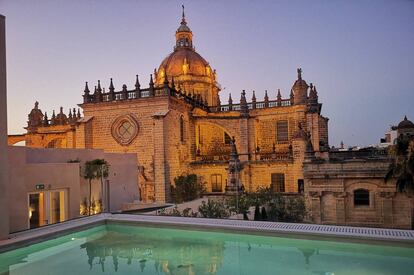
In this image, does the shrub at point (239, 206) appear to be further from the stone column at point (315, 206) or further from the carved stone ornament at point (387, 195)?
the carved stone ornament at point (387, 195)

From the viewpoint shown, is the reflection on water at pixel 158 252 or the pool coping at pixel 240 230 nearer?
the reflection on water at pixel 158 252

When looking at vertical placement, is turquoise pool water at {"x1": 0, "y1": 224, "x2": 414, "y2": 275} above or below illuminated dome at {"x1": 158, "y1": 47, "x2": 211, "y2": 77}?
below

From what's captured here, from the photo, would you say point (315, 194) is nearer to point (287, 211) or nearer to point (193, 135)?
point (287, 211)

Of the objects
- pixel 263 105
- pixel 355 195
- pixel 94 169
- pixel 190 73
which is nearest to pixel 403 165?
pixel 355 195

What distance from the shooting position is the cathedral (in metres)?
25.2

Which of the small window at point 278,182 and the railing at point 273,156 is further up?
the railing at point 273,156

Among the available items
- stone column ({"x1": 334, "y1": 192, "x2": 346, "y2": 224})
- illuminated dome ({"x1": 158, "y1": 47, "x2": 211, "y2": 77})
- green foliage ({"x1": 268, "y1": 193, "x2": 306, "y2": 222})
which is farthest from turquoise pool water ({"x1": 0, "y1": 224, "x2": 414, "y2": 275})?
illuminated dome ({"x1": 158, "y1": 47, "x2": 211, "y2": 77})

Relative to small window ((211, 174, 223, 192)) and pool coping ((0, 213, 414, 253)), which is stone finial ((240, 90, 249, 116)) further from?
pool coping ((0, 213, 414, 253))

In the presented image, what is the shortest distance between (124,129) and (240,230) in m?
19.2

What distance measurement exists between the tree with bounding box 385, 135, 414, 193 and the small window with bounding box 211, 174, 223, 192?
47.8 feet

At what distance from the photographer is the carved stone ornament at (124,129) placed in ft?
85.9

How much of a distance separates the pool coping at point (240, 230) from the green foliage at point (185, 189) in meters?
13.8

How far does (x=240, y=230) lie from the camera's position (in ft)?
30.0

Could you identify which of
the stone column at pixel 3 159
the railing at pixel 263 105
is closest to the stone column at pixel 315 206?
the railing at pixel 263 105
